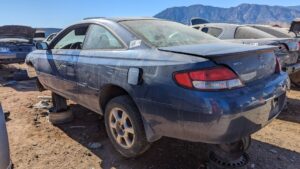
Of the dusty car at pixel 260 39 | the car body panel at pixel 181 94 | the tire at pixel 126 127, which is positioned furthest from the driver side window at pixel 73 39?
the dusty car at pixel 260 39

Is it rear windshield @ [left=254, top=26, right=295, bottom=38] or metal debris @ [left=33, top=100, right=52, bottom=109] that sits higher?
rear windshield @ [left=254, top=26, right=295, bottom=38]

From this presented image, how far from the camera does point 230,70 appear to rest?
8.76ft

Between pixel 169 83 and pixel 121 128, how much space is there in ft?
3.34

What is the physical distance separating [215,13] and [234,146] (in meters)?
61.7

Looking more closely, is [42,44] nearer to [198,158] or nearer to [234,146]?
[198,158]

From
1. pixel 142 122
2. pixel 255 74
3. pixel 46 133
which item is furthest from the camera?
pixel 46 133

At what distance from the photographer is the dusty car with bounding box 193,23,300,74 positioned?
5.84 meters

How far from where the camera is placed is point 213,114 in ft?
8.28

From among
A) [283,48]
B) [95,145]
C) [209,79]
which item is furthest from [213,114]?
[283,48]

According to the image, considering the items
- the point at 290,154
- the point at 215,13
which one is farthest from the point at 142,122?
the point at 215,13

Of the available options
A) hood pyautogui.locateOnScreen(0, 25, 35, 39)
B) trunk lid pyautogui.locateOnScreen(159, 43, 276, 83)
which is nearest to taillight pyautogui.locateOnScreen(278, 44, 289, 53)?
trunk lid pyautogui.locateOnScreen(159, 43, 276, 83)

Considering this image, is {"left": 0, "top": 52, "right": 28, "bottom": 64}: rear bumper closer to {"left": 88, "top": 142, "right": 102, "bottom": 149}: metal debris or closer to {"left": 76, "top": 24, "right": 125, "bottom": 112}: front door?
{"left": 76, "top": 24, "right": 125, "bottom": 112}: front door

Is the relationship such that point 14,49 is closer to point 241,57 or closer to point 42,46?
point 42,46

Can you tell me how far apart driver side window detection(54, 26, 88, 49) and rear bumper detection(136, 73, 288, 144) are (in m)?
1.71
